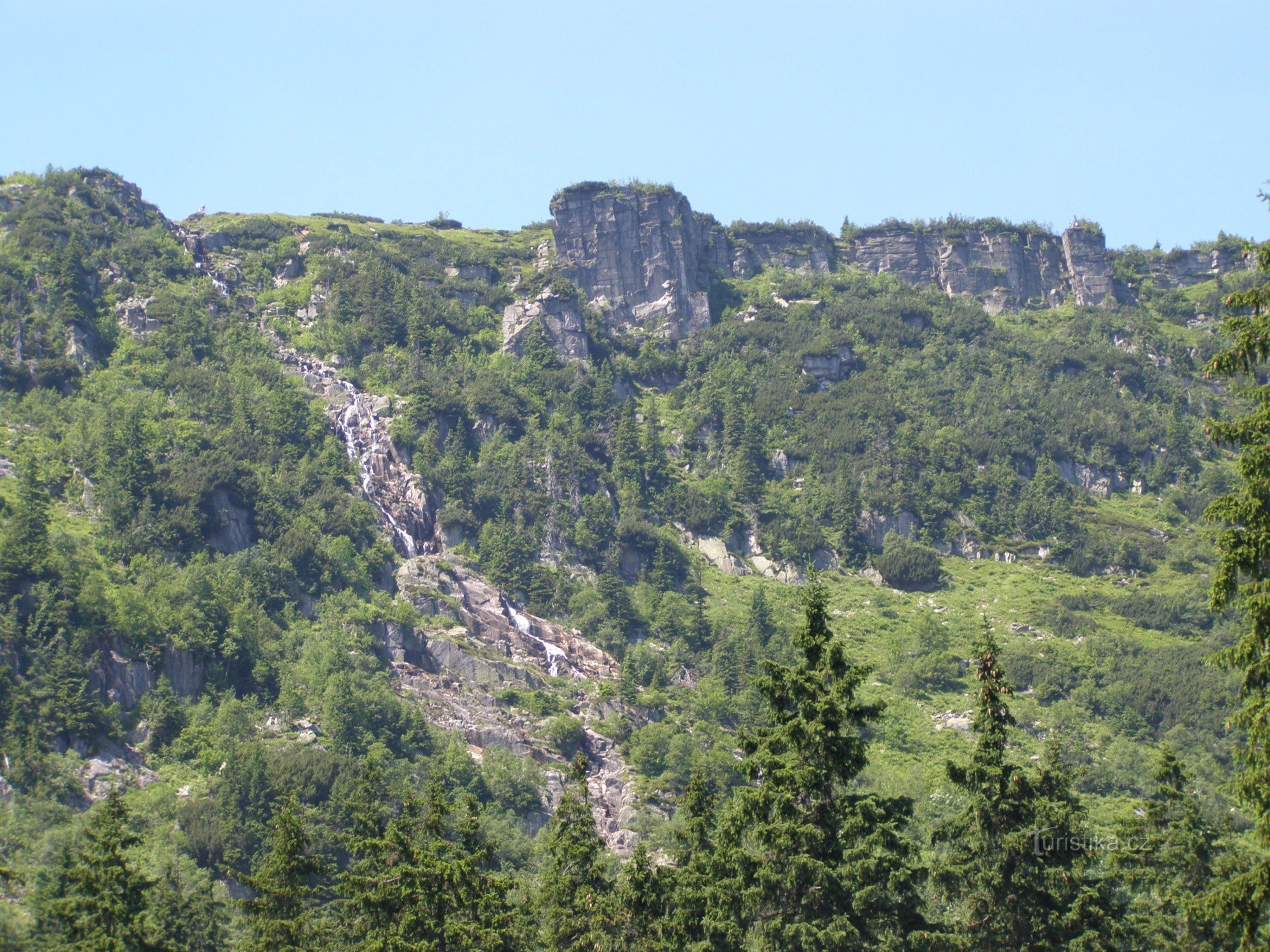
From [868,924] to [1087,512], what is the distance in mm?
112230

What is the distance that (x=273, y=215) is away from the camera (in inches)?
6663

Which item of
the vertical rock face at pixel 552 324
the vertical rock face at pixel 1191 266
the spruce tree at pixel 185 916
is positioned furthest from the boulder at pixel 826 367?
the spruce tree at pixel 185 916

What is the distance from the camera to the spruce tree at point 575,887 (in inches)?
1479

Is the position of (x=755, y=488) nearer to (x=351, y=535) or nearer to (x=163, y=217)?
(x=351, y=535)

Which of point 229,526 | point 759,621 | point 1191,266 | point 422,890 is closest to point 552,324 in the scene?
point 759,621

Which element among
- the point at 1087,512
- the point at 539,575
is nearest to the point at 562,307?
Result: the point at 539,575

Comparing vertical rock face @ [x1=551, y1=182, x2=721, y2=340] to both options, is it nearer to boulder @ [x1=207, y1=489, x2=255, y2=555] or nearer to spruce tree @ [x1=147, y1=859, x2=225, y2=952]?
boulder @ [x1=207, y1=489, x2=255, y2=555]

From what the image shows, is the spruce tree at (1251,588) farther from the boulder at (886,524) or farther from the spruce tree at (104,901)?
the boulder at (886,524)

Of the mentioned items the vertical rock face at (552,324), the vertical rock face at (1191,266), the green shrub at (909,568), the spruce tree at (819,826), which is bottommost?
the green shrub at (909,568)

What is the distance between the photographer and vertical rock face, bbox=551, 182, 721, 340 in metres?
171

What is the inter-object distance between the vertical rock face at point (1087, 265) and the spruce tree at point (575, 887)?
161 m

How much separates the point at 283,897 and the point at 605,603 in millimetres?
77095

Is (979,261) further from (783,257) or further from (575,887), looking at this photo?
(575,887)

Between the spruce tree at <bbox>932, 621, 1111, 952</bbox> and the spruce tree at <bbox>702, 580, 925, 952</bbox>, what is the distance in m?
1.49
